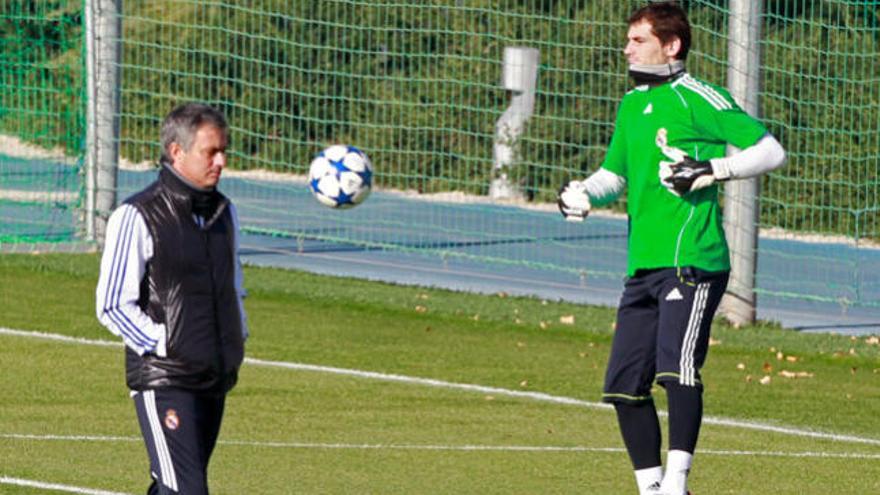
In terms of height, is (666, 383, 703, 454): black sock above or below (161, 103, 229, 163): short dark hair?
below

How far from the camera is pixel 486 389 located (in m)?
12.2

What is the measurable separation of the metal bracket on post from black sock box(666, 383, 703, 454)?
10.4m

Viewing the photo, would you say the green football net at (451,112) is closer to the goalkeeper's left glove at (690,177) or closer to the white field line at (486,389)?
the white field line at (486,389)

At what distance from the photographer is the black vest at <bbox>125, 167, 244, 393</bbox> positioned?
6398 millimetres

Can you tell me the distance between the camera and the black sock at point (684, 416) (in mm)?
8148

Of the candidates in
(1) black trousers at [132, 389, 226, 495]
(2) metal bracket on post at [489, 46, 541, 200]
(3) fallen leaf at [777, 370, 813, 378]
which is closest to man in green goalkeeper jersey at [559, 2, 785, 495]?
(1) black trousers at [132, 389, 226, 495]

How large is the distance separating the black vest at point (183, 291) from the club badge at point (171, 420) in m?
0.09

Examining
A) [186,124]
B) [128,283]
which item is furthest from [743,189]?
[128,283]

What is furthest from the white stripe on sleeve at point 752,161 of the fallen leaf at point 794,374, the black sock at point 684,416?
the fallen leaf at point 794,374

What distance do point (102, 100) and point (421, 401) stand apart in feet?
24.4

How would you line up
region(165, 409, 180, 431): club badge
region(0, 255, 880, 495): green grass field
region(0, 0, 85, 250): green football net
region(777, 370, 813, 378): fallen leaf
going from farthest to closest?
region(0, 0, 85, 250): green football net < region(777, 370, 813, 378): fallen leaf < region(0, 255, 880, 495): green grass field < region(165, 409, 180, 431): club badge

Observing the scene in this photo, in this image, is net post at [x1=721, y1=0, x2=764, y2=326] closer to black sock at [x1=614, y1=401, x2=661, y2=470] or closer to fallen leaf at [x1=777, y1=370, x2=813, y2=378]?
fallen leaf at [x1=777, y1=370, x2=813, y2=378]

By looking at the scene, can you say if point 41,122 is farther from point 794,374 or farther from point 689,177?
point 689,177

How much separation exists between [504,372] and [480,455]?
113 inches
